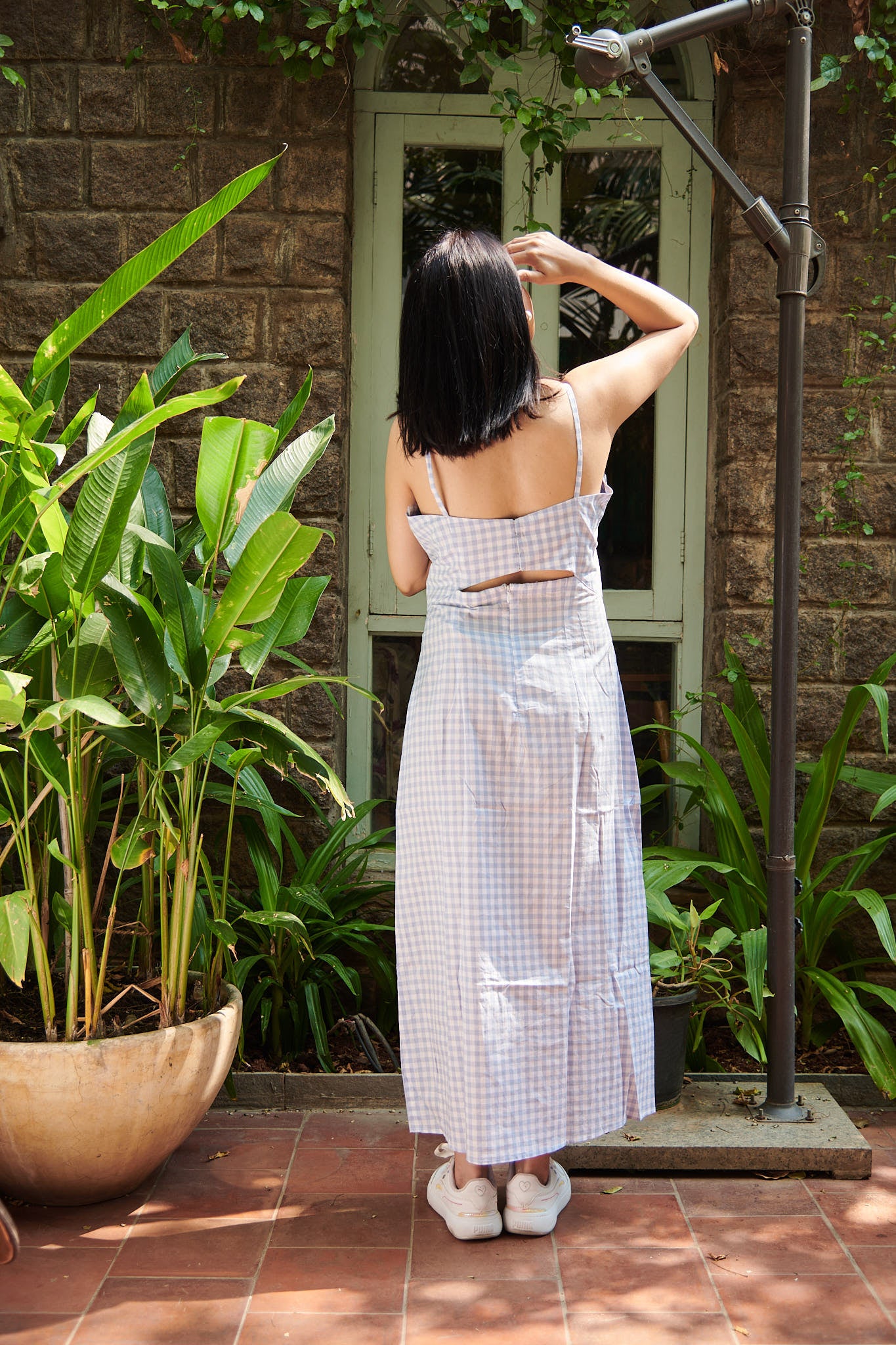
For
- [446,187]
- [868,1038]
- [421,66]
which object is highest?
[421,66]

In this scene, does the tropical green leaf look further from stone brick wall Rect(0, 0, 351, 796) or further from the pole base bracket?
the pole base bracket

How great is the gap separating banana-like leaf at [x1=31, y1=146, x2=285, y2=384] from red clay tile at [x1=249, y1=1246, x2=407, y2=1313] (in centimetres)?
171

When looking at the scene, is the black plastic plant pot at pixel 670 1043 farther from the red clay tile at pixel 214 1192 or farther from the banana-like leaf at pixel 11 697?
the banana-like leaf at pixel 11 697

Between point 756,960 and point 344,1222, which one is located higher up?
point 756,960

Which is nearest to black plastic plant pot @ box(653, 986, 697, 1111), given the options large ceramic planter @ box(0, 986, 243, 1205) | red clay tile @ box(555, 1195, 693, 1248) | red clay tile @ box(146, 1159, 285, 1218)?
red clay tile @ box(555, 1195, 693, 1248)

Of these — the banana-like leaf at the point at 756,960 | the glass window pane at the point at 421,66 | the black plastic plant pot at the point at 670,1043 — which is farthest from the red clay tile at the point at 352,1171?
the glass window pane at the point at 421,66

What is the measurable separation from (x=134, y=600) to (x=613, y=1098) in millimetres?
1299

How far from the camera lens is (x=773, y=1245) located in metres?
2.18

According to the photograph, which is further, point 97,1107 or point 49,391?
point 49,391

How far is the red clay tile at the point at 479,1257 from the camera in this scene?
2.06 m

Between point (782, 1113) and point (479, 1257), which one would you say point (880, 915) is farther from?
point (479, 1257)

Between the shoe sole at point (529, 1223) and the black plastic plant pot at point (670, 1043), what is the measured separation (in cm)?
51

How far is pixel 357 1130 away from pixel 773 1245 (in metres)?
0.99

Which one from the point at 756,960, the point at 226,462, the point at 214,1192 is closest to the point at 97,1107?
the point at 214,1192
